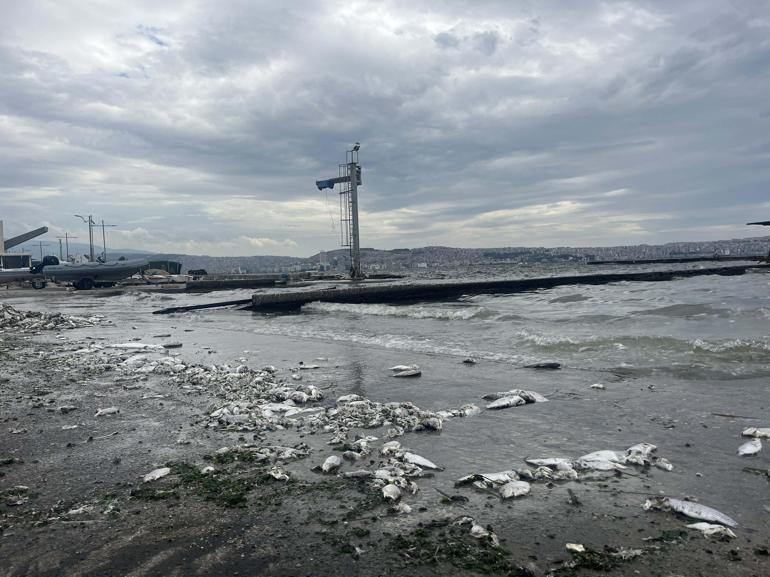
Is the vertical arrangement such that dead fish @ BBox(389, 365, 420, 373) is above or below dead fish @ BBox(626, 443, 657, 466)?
below

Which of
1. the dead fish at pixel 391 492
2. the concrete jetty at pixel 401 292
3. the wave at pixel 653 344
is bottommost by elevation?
the wave at pixel 653 344

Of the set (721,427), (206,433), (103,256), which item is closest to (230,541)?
(206,433)

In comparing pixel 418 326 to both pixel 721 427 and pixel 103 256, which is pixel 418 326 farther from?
pixel 103 256

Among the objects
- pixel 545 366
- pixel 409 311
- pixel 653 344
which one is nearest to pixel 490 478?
pixel 545 366

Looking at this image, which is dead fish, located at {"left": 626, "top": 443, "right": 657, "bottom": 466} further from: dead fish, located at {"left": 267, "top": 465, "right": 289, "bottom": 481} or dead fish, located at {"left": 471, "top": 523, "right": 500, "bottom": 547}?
dead fish, located at {"left": 267, "top": 465, "right": 289, "bottom": 481}

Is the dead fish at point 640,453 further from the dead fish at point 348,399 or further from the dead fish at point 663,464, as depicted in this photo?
the dead fish at point 348,399

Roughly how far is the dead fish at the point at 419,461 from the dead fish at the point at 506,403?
2.50m

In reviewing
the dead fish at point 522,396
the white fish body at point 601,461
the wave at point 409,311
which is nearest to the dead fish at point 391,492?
the white fish body at point 601,461

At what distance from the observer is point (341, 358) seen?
12320mm

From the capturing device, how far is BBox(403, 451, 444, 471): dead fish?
4969 mm

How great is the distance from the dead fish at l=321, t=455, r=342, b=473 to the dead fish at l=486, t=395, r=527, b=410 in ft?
9.95

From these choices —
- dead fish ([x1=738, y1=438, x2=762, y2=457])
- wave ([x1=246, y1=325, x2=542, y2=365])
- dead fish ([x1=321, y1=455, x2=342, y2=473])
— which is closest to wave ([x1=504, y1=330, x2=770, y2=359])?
wave ([x1=246, y1=325, x2=542, y2=365])

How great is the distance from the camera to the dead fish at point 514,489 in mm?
4309

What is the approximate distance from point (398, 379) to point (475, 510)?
5.60m
